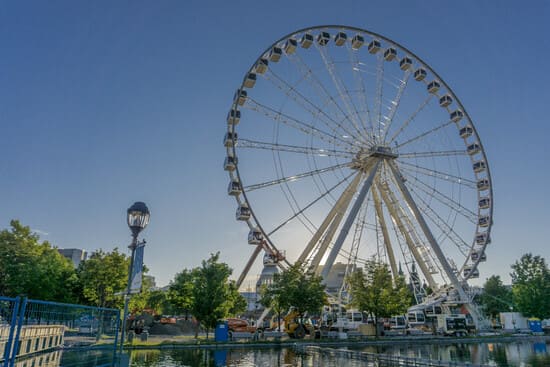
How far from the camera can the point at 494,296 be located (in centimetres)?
7594

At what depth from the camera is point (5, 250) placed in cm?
3847

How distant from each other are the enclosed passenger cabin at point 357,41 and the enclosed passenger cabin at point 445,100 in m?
10.7

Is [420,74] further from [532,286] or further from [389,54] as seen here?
[532,286]

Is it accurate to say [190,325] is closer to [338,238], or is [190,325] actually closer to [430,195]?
[338,238]

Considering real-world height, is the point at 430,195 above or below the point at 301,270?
above

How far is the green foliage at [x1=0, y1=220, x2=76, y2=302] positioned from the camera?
123ft

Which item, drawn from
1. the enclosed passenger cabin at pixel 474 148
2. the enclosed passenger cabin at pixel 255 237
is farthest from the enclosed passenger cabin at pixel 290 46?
the enclosed passenger cabin at pixel 474 148

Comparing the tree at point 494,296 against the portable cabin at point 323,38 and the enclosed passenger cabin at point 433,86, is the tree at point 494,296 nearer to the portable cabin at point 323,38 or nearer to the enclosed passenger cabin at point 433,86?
the enclosed passenger cabin at point 433,86

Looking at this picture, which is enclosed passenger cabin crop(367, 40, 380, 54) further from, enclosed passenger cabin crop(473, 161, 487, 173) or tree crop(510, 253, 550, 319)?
tree crop(510, 253, 550, 319)

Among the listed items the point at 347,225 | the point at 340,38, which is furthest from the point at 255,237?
the point at 340,38

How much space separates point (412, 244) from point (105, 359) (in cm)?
3466

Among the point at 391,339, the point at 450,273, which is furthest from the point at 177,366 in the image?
the point at 450,273

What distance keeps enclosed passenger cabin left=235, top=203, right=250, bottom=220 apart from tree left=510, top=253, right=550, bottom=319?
135ft

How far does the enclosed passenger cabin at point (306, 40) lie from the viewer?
37812 millimetres
